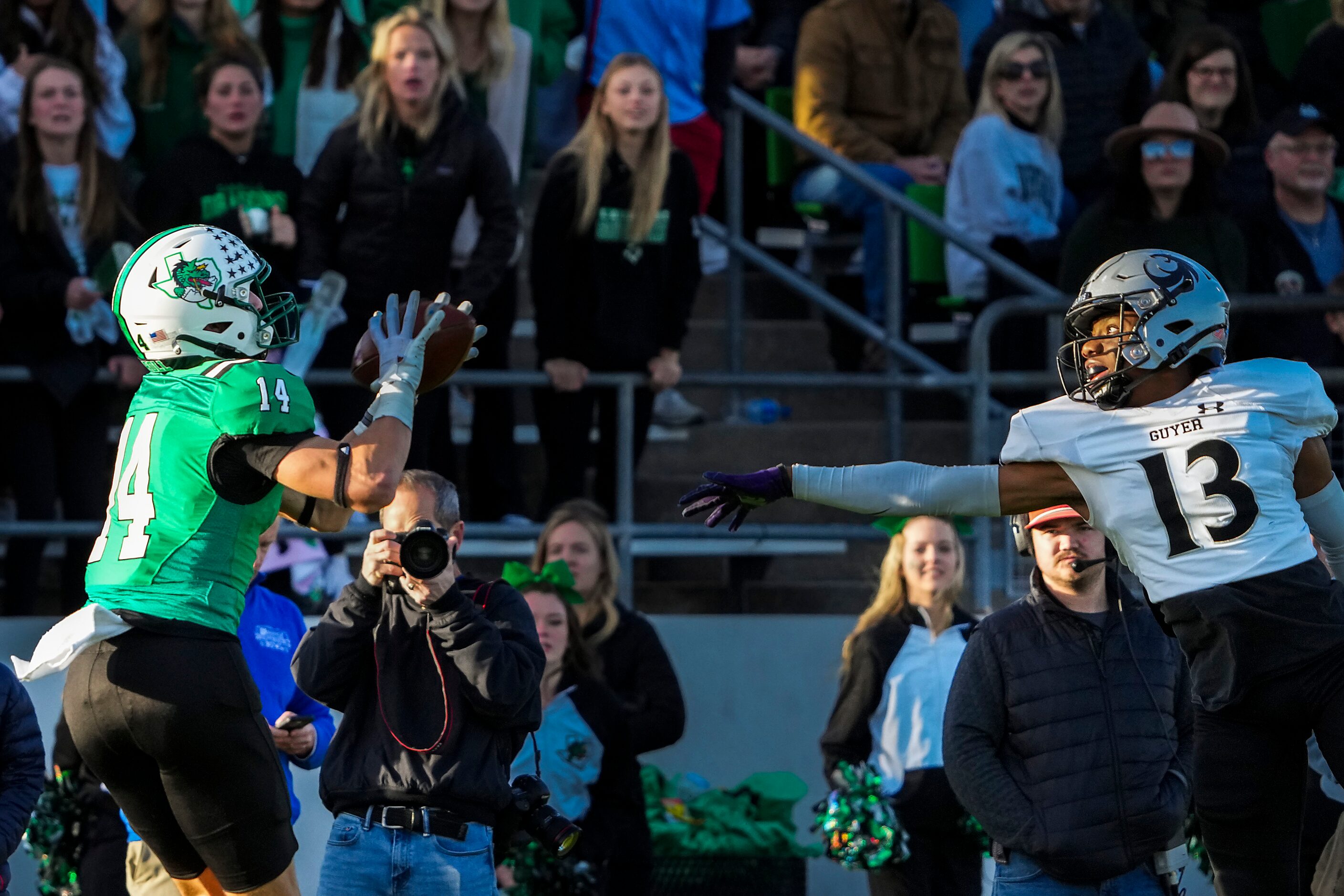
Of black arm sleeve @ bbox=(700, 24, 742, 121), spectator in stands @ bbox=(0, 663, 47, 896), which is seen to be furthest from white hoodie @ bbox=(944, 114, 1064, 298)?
spectator in stands @ bbox=(0, 663, 47, 896)

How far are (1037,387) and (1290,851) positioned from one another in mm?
3228

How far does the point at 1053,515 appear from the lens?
518 cm

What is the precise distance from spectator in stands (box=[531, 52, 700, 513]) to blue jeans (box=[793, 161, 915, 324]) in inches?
51.8

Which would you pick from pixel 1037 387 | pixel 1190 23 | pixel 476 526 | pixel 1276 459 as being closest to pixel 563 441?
pixel 476 526

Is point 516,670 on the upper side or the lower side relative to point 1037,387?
A: lower

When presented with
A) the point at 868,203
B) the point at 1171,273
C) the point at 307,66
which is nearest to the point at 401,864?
the point at 1171,273

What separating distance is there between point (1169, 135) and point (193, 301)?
16.7 ft

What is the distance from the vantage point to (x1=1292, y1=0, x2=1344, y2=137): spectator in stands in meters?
9.59

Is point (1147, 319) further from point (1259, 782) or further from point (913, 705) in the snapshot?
point (913, 705)

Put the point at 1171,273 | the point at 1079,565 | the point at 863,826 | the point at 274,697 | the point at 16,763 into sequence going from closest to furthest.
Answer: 1. the point at 1171,273
2. the point at 1079,565
3. the point at 16,763
4. the point at 274,697
5. the point at 863,826

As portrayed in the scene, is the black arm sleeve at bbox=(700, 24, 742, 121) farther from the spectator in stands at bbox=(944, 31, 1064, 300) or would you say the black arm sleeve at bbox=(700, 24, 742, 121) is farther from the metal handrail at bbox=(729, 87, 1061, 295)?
the spectator in stands at bbox=(944, 31, 1064, 300)

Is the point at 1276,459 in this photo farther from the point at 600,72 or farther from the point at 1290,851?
the point at 600,72

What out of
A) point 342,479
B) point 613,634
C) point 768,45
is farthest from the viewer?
point 768,45

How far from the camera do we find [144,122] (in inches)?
324
